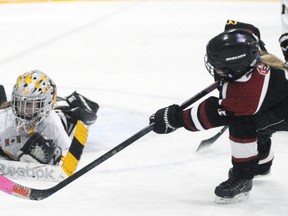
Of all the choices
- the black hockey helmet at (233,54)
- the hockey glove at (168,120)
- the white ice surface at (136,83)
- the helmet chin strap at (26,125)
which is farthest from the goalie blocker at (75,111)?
the black hockey helmet at (233,54)

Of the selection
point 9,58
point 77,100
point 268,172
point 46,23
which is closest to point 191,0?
point 46,23

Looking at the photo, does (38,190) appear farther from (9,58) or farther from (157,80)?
(9,58)

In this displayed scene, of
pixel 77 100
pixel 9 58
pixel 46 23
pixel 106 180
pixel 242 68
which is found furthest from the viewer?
pixel 46 23

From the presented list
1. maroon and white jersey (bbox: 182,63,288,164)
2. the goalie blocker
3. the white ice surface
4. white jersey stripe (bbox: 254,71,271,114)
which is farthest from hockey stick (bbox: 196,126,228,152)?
white jersey stripe (bbox: 254,71,271,114)

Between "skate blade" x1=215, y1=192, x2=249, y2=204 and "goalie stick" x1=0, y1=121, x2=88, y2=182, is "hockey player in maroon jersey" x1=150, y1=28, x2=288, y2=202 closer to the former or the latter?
"skate blade" x1=215, y1=192, x2=249, y2=204

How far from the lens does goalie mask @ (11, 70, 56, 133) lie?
3045 millimetres

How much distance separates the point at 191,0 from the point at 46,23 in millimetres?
2284

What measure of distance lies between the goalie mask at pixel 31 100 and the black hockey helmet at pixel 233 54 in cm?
76

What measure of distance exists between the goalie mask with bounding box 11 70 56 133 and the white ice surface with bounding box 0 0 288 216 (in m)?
0.27

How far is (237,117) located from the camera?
2.70 m

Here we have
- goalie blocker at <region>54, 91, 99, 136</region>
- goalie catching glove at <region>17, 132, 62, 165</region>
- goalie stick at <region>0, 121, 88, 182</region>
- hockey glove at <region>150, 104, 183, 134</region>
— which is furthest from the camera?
goalie blocker at <region>54, 91, 99, 136</region>

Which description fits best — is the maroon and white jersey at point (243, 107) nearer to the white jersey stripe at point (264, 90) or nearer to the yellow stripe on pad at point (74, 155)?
the white jersey stripe at point (264, 90)

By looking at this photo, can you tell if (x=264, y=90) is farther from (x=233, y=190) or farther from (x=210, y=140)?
(x=210, y=140)

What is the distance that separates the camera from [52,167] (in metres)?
2.93
